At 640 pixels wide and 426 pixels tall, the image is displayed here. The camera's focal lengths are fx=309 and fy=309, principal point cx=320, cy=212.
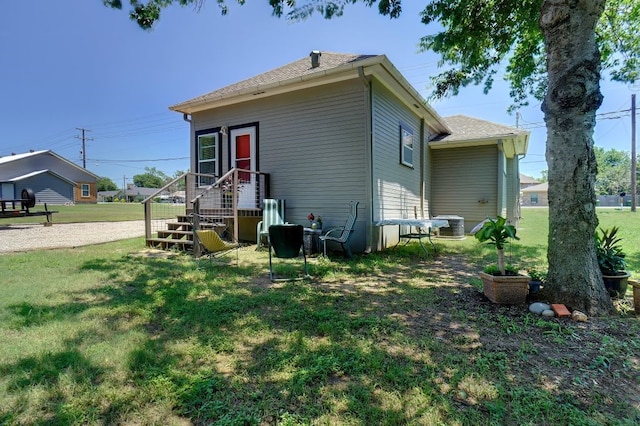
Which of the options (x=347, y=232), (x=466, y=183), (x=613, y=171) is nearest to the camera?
(x=347, y=232)

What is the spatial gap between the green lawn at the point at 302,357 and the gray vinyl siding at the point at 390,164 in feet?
11.1

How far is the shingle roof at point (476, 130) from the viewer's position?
33.4 feet

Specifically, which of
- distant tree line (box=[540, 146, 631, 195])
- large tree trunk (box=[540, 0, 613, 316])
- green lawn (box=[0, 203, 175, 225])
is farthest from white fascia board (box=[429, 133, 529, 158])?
distant tree line (box=[540, 146, 631, 195])

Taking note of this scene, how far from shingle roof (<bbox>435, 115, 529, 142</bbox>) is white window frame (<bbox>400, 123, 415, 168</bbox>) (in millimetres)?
2156

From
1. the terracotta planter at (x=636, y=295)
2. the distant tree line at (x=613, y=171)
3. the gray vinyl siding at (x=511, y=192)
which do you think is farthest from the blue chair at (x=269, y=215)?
the distant tree line at (x=613, y=171)

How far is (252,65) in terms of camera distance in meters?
12.3

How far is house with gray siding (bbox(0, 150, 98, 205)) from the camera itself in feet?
87.8

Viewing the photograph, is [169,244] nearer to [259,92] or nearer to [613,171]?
[259,92]

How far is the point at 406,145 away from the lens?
9.09 meters

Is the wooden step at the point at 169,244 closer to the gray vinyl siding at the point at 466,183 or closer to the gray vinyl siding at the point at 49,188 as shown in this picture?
the gray vinyl siding at the point at 466,183

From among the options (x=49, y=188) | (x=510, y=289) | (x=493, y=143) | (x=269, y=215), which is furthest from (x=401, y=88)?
(x=49, y=188)

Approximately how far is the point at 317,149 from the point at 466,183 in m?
6.41

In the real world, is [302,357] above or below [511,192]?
below

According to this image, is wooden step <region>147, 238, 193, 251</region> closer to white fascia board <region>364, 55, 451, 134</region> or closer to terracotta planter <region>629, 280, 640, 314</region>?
white fascia board <region>364, 55, 451, 134</region>
